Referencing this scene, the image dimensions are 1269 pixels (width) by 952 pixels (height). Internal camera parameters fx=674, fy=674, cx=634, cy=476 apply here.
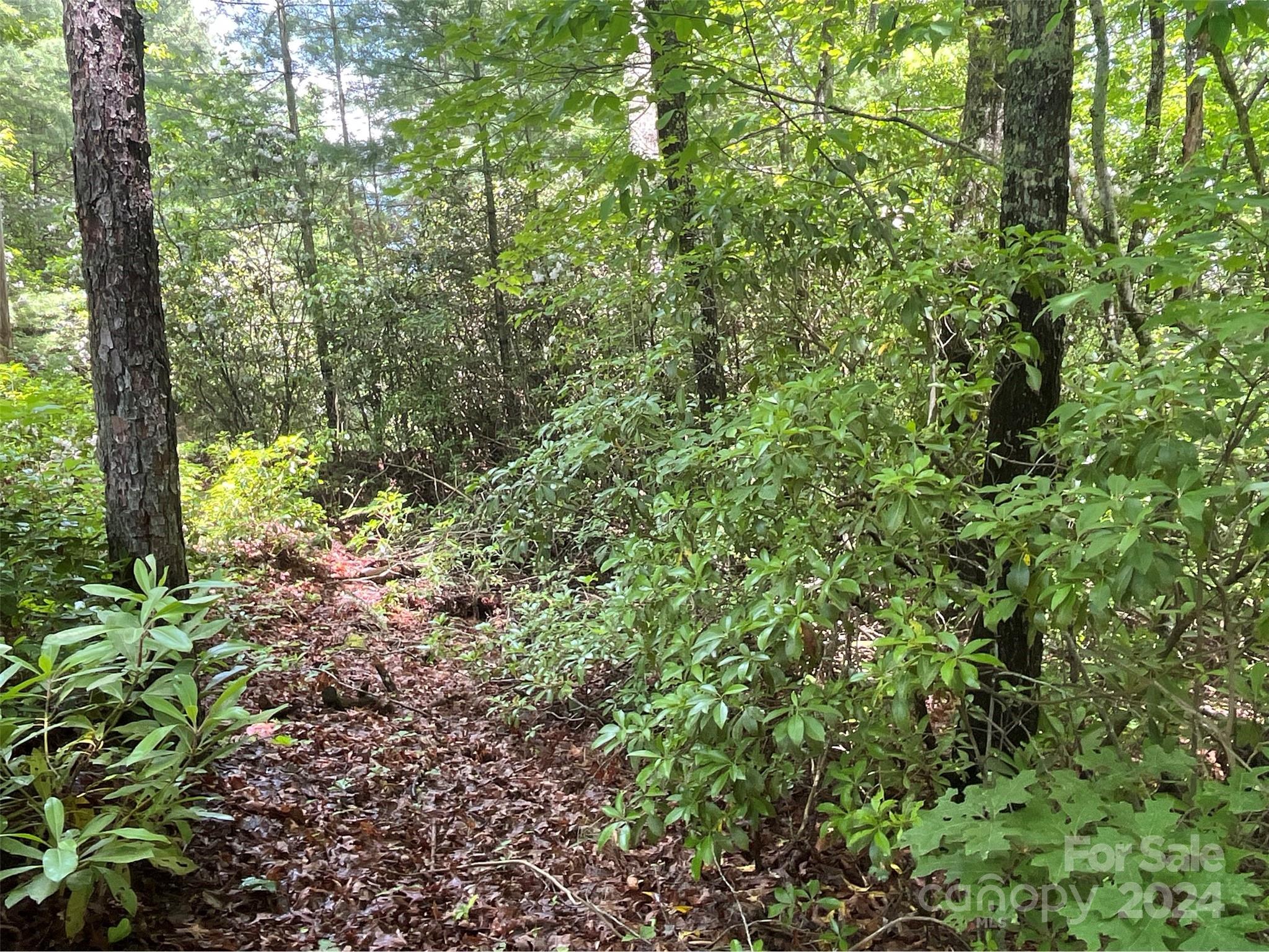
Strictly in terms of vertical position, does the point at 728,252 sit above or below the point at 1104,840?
above

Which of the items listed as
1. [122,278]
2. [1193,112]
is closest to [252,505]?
[122,278]

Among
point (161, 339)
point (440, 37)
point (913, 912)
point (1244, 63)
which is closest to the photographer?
point (913, 912)

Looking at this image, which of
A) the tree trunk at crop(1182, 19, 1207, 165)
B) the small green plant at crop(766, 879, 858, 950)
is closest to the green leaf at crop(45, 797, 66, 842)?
the small green plant at crop(766, 879, 858, 950)

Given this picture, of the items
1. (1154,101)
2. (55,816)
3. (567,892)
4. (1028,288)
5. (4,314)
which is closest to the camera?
(55,816)

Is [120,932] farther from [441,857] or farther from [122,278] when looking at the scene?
[122,278]

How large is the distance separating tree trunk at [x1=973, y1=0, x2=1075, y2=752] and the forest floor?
3.03ft

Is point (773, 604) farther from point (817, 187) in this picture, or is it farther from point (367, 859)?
point (367, 859)

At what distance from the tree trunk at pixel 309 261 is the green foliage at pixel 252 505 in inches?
80.2

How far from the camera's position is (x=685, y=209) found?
3.53m

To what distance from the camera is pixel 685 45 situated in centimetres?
226

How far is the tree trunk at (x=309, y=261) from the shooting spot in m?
8.73

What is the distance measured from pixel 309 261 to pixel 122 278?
21.4 ft

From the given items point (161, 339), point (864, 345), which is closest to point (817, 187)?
point (864, 345)

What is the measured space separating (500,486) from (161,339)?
1.89 meters
